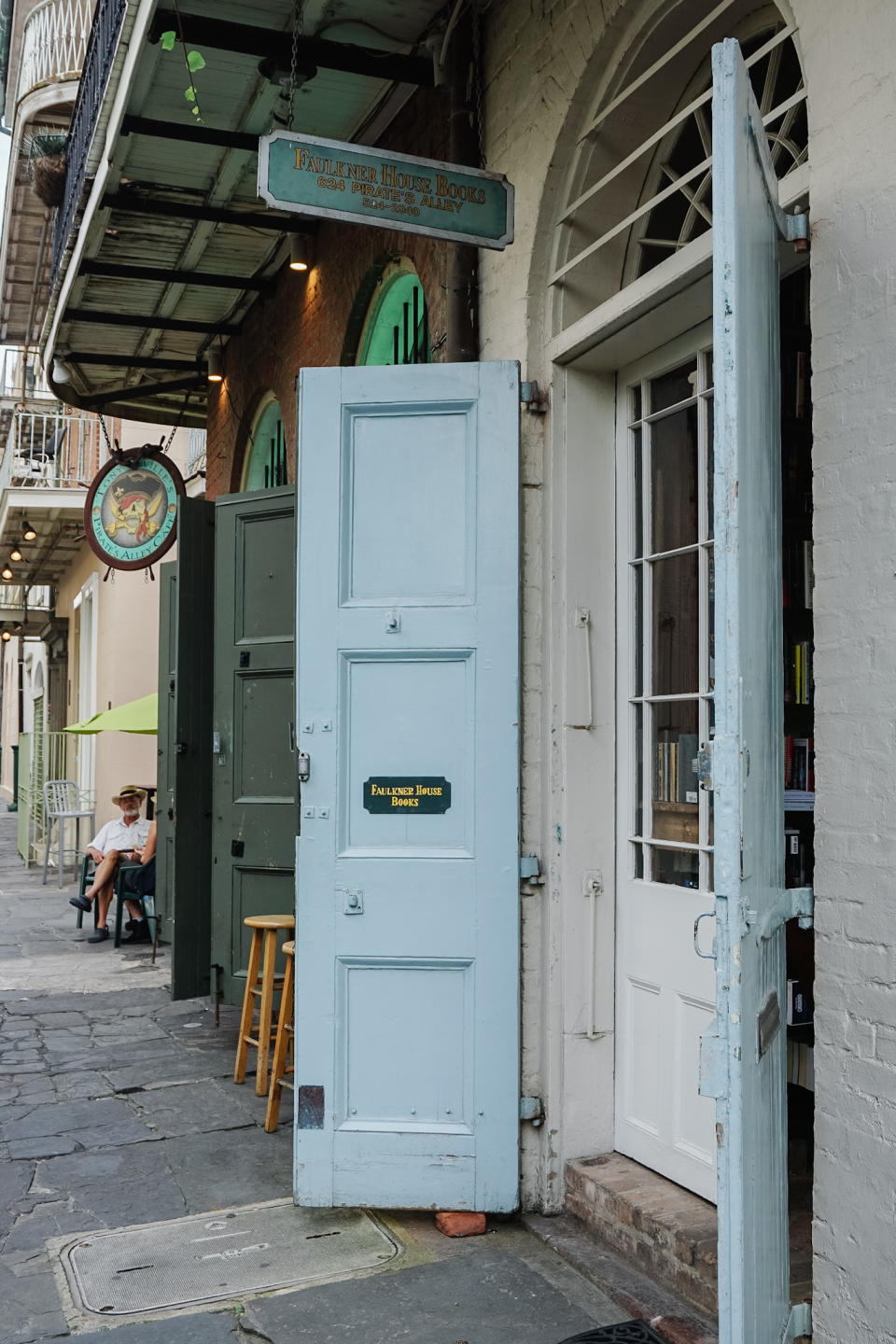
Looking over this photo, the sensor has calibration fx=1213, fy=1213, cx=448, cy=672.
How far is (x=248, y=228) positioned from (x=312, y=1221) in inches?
220

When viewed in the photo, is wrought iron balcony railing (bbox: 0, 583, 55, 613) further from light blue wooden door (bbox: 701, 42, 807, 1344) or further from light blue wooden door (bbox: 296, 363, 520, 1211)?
light blue wooden door (bbox: 701, 42, 807, 1344)

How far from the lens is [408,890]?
4.43 metres

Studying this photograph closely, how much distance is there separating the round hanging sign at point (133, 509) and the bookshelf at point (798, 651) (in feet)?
17.9

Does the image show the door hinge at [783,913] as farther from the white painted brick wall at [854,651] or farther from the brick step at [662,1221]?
the brick step at [662,1221]

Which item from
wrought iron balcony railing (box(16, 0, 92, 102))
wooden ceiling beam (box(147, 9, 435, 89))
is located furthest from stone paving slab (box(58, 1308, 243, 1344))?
wrought iron balcony railing (box(16, 0, 92, 102))

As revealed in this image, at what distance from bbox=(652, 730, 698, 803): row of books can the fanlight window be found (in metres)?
1.63

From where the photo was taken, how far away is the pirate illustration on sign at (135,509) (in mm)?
9258

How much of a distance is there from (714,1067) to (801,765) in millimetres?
2470

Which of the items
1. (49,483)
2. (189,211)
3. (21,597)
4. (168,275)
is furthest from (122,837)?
(21,597)

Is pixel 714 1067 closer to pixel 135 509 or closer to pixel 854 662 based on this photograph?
pixel 854 662

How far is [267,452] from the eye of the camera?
30.1 ft

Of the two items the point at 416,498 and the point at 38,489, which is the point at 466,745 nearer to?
the point at 416,498

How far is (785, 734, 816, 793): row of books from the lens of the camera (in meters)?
4.69

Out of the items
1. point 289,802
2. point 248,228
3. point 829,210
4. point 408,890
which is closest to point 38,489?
point 248,228
